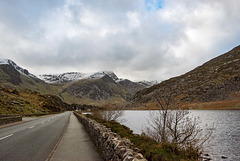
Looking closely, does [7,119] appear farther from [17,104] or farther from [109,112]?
[17,104]

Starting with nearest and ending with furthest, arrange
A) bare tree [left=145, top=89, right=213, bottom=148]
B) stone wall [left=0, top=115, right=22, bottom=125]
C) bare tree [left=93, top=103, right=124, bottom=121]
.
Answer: bare tree [left=145, top=89, right=213, bottom=148], stone wall [left=0, top=115, right=22, bottom=125], bare tree [left=93, top=103, right=124, bottom=121]

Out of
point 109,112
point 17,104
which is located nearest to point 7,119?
point 109,112

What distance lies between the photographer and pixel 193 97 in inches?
5000

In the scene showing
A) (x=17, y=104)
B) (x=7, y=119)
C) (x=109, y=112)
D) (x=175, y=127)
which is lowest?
(x=7, y=119)

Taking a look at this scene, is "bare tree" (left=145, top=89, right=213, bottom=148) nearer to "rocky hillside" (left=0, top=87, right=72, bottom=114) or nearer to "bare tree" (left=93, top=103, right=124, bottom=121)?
"bare tree" (left=93, top=103, right=124, bottom=121)

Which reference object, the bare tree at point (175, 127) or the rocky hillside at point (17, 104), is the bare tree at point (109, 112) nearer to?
the bare tree at point (175, 127)

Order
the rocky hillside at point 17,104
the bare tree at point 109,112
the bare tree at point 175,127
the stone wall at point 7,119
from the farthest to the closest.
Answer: the rocky hillside at point 17,104, the bare tree at point 109,112, the stone wall at point 7,119, the bare tree at point 175,127

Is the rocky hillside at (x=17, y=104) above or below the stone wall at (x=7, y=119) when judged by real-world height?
above

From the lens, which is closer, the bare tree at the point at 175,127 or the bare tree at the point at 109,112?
the bare tree at the point at 175,127

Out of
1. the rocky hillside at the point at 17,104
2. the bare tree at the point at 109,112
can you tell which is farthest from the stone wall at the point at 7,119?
the bare tree at the point at 109,112

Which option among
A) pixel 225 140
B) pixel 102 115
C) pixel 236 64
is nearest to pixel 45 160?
pixel 225 140

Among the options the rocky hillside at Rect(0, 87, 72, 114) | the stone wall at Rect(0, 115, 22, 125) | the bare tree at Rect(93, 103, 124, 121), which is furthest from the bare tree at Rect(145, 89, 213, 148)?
the rocky hillside at Rect(0, 87, 72, 114)

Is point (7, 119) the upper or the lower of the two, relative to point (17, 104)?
lower

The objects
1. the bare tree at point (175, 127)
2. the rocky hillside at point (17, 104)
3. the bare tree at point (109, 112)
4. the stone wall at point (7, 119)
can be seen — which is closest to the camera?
the bare tree at point (175, 127)
